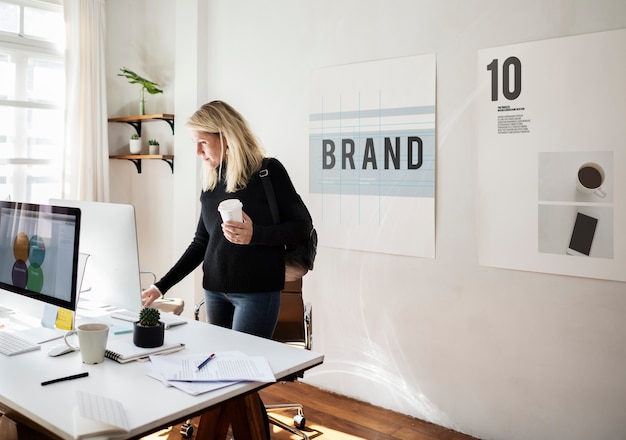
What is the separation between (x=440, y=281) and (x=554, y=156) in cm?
85

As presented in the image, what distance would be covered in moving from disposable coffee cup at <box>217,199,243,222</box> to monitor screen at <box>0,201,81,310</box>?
0.49 m

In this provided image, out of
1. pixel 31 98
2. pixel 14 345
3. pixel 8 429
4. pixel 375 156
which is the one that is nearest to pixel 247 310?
pixel 14 345

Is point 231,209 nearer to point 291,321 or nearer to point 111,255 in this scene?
point 111,255

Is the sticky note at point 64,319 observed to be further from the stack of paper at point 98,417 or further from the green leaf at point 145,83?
the green leaf at point 145,83

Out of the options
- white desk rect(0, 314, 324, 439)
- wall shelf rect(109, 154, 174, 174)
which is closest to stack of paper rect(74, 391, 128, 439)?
white desk rect(0, 314, 324, 439)

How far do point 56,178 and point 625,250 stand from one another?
3.72 meters

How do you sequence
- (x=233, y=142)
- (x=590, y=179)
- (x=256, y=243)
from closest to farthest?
(x=256, y=243) < (x=233, y=142) < (x=590, y=179)

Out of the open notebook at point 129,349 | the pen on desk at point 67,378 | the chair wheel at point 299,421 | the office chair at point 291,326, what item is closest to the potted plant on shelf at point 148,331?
the open notebook at point 129,349

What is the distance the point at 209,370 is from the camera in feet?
5.46

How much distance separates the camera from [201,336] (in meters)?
2.05

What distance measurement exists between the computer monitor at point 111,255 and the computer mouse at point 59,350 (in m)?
0.29

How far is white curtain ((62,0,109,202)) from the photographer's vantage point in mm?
4184

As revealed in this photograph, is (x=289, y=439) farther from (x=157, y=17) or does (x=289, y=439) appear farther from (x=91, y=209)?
(x=157, y=17)

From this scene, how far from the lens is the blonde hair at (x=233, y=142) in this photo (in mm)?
2297
